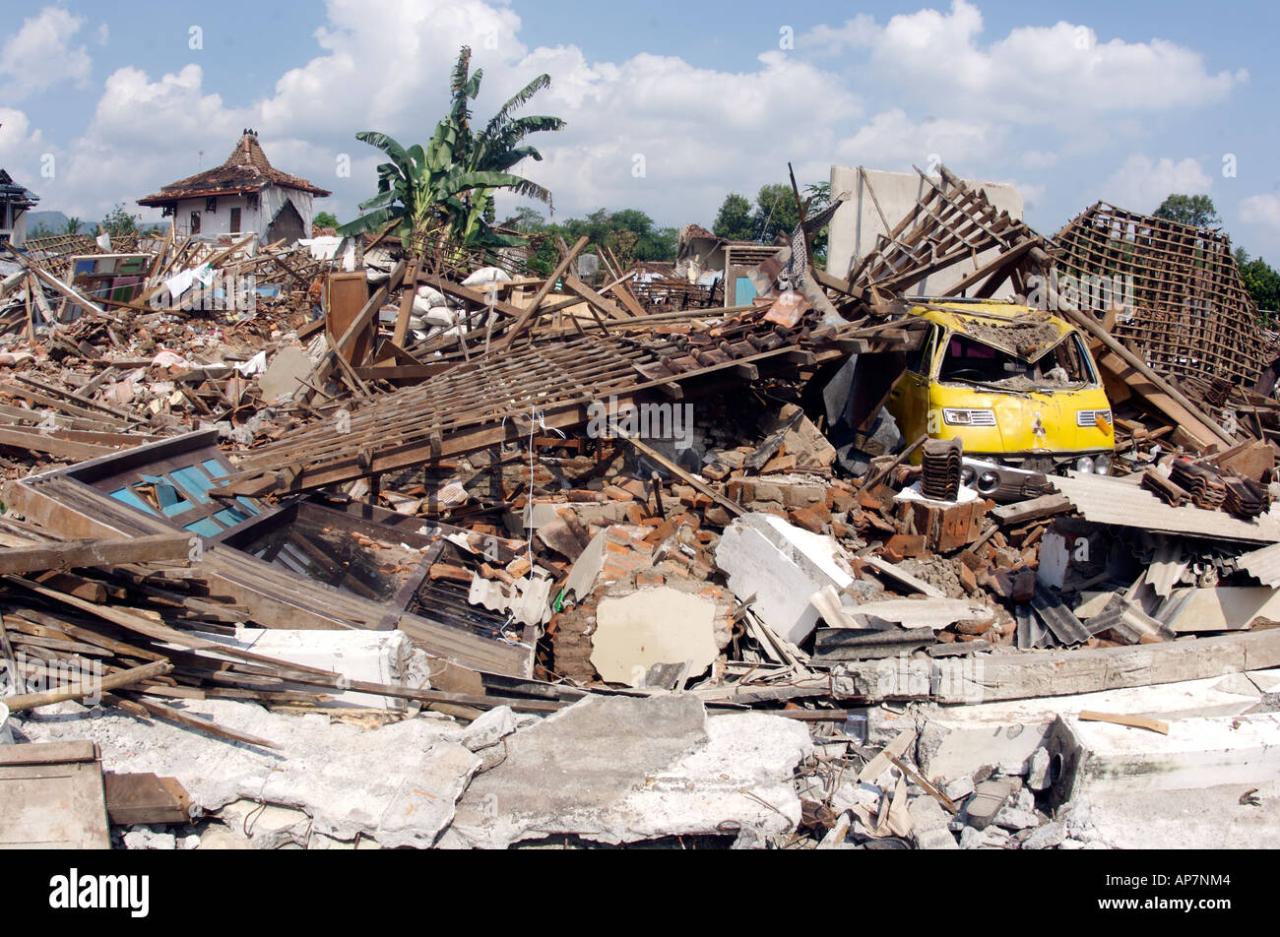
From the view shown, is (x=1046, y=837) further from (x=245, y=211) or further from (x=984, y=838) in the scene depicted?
(x=245, y=211)

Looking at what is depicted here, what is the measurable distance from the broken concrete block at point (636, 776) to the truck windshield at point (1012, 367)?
4.84 metres

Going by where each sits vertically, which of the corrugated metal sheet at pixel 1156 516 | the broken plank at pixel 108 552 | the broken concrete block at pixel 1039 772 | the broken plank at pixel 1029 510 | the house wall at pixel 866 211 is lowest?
the broken concrete block at pixel 1039 772

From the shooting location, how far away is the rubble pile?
12.0ft

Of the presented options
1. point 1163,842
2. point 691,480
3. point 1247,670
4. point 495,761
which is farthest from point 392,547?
point 1247,670

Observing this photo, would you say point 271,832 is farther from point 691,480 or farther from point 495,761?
point 691,480

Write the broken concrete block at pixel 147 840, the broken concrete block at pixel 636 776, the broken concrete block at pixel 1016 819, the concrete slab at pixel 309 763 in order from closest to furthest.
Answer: the broken concrete block at pixel 147 840
the concrete slab at pixel 309 763
the broken concrete block at pixel 636 776
the broken concrete block at pixel 1016 819

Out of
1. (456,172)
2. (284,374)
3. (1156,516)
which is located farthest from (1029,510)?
(456,172)

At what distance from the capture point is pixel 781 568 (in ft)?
18.2

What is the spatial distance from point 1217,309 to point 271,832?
13.0 metres

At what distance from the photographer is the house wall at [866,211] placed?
1315cm

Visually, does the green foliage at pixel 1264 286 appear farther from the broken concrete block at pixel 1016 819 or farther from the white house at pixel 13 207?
the white house at pixel 13 207

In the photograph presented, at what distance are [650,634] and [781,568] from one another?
0.93m

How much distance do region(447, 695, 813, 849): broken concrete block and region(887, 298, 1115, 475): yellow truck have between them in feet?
13.7

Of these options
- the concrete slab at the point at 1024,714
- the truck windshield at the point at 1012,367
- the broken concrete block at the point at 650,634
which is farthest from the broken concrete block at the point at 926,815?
the truck windshield at the point at 1012,367
